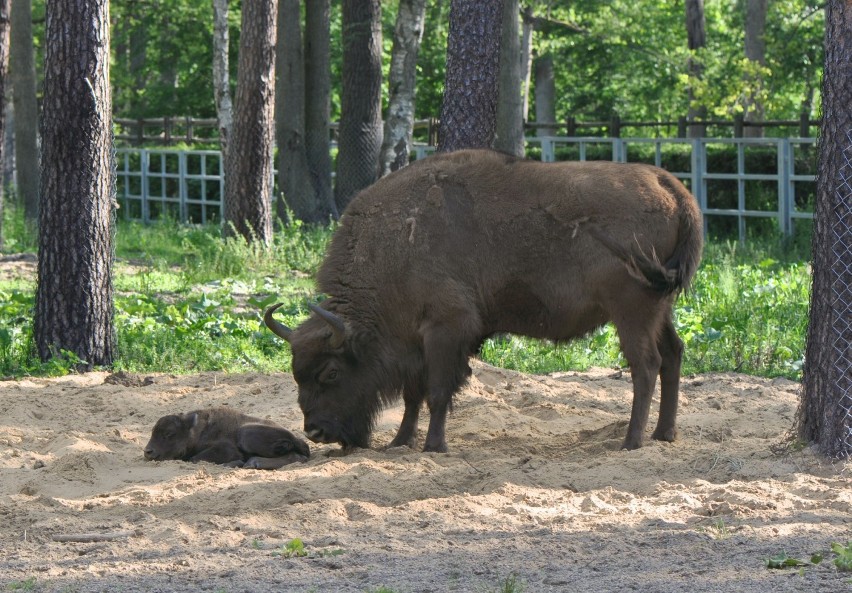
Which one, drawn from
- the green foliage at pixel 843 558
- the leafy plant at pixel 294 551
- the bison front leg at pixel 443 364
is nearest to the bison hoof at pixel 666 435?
the bison front leg at pixel 443 364

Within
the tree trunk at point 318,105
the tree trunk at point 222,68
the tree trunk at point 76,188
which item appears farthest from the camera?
the tree trunk at point 318,105

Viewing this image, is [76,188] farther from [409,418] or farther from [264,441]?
[409,418]

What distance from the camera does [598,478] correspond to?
6.84m

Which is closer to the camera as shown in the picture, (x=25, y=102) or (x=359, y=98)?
(x=359, y=98)

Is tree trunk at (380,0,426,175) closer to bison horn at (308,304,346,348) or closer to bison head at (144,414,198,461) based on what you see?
bison horn at (308,304,346,348)

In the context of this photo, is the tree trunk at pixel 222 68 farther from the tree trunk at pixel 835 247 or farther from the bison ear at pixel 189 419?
the tree trunk at pixel 835 247

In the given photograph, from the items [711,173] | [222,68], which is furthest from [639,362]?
[711,173]

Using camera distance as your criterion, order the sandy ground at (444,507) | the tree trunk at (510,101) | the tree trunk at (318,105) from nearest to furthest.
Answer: the sandy ground at (444,507) < the tree trunk at (510,101) < the tree trunk at (318,105)

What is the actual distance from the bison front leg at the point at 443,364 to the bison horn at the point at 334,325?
0.56 m

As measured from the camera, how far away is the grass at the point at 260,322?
10555 mm

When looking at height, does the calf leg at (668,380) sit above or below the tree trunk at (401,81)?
below

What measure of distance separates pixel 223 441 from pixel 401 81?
10.2 m

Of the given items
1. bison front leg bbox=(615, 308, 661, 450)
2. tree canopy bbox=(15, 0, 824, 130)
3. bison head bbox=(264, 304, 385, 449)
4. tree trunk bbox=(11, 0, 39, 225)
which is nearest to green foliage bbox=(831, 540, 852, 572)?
bison front leg bbox=(615, 308, 661, 450)

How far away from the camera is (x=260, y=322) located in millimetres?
11773
